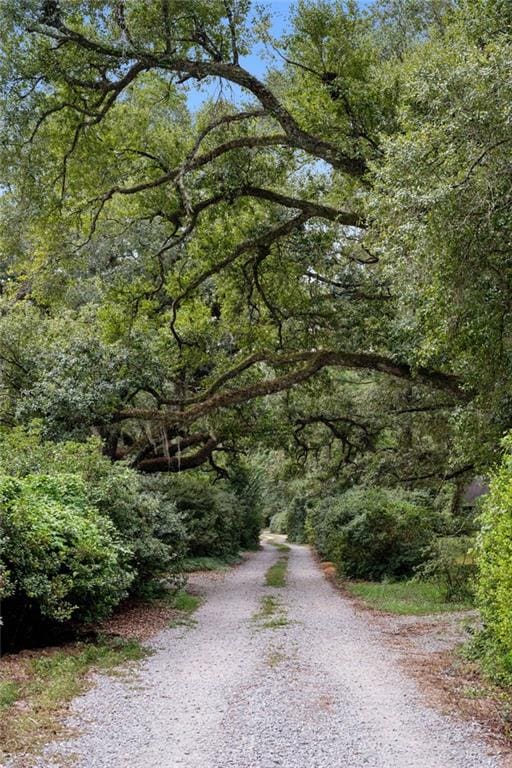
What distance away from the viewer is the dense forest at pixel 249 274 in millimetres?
6754

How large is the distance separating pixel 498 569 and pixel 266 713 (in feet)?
7.70

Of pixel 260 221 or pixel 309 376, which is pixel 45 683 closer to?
pixel 309 376

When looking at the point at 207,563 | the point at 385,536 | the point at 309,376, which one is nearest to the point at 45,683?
the point at 309,376

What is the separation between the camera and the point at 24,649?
7328mm

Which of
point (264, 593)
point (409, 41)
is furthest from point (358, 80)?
point (264, 593)

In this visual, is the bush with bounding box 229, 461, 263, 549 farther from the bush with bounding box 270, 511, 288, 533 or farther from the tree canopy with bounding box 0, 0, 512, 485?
the bush with bounding box 270, 511, 288, 533

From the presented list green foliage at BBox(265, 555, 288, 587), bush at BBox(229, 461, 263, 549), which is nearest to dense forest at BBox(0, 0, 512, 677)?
green foliage at BBox(265, 555, 288, 587)

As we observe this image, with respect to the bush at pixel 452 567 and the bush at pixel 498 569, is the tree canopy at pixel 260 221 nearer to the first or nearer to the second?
the bush at pixel 452 567

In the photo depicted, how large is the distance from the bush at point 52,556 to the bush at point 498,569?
14.5 feet

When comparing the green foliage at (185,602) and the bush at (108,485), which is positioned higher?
the bush at (108,485)

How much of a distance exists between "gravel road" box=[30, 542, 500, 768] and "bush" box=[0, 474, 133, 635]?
1.12m

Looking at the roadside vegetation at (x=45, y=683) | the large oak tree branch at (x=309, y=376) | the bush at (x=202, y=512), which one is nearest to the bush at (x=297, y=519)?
the bush at (x=202, y=512)

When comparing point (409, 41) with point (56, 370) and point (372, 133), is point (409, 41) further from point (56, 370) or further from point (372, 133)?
point (56, 370)

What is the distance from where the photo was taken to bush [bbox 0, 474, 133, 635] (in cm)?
689
